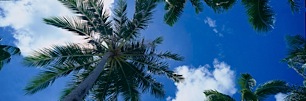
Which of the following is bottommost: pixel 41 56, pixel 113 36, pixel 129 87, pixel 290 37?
pixel 129 87

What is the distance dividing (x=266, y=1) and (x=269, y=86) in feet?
17.8

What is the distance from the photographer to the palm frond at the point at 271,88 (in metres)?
13.7

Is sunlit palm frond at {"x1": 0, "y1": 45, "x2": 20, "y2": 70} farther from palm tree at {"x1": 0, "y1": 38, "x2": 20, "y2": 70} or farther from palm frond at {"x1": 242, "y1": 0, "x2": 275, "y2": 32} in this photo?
palm frond at {"x1": 242, "y1": 0, "x2": 275, "y2": 32}

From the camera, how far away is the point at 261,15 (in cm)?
979

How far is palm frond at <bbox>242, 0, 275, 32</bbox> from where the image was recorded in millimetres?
9702

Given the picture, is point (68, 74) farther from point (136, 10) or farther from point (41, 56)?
point (136, 10)

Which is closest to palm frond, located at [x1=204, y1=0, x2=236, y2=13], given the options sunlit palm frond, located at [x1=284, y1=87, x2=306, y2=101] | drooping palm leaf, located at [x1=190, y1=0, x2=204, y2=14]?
drooping palm leaf, located at [x1=190, y1=0, x2=204, y2=14]

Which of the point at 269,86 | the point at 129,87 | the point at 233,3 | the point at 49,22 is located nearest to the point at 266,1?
the point at 233,3

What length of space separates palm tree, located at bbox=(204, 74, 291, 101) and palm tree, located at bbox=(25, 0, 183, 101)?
2.31 metres

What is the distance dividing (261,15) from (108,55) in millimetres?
5711

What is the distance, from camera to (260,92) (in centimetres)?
1418

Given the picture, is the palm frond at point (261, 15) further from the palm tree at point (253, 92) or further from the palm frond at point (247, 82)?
the palm frond at point (247, 82)

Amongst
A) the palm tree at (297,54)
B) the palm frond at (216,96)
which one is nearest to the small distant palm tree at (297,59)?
the palm tree at (297,54)

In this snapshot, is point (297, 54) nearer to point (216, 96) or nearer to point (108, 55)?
point (216, 96)
